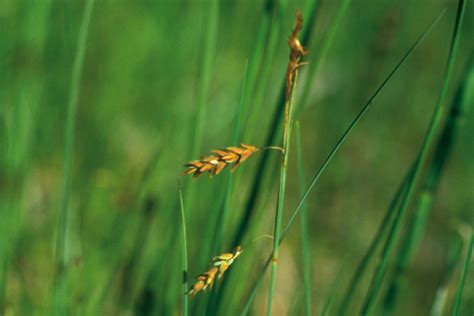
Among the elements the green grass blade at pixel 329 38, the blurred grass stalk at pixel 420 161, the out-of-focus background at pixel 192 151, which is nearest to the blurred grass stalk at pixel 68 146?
the out-of-focus background at pixel 192 151

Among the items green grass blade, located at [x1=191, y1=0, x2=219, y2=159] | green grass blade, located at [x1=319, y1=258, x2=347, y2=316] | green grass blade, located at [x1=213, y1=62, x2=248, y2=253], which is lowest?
green grass blade, located at [x1=319, y1=258, x2=347, y2=316]

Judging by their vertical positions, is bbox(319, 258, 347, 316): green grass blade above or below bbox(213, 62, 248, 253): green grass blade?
below

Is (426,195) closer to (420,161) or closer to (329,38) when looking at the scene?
(420,161)

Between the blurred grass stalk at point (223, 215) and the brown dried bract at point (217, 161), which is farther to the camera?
the blurred grass stalk at point (223, 215)

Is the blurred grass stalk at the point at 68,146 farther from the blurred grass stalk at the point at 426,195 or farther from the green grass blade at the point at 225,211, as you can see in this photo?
the blurred grass stalk at the point at 426,195

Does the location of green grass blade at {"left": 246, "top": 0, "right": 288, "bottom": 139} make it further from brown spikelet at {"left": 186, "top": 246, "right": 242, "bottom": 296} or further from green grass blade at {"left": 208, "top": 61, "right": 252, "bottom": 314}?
brown spikelet at {"left": 186, "top": 246, "right": 242, "bottom": 296}

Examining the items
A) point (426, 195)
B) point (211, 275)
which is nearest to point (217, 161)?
point (211, 275)

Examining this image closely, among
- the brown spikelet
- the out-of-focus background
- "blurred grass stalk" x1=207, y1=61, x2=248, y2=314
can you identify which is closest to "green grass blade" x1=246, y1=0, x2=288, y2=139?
the out-of-focus background

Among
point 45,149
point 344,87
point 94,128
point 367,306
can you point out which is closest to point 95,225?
point 45,149
